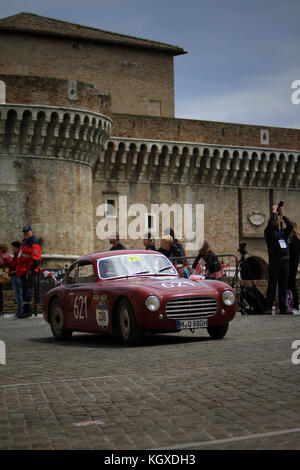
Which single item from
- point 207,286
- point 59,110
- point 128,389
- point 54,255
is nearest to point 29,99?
point 59,110

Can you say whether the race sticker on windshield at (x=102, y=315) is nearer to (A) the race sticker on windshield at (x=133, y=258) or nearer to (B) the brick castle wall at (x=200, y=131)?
(A) the race sticker on windshield at (x=133, y=258)

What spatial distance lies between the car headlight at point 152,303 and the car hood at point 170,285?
0.07 metres

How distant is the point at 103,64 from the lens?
41750 millimetres

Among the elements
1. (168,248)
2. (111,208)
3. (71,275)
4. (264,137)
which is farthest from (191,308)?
(264,137)

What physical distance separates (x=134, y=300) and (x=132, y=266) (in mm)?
1347

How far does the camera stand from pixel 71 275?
12.0 m

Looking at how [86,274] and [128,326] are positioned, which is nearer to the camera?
[128,326]

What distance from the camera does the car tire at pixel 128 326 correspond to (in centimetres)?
1002

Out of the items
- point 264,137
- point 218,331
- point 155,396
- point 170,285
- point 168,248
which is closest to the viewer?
point 155,396

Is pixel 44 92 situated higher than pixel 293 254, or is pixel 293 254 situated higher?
pixel 44 92

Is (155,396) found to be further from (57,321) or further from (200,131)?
(200,131)

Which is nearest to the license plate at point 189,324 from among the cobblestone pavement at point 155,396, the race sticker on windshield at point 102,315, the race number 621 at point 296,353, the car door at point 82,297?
the cobblestone pavement at point 155,396

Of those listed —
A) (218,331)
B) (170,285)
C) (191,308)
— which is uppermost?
(170,285)
